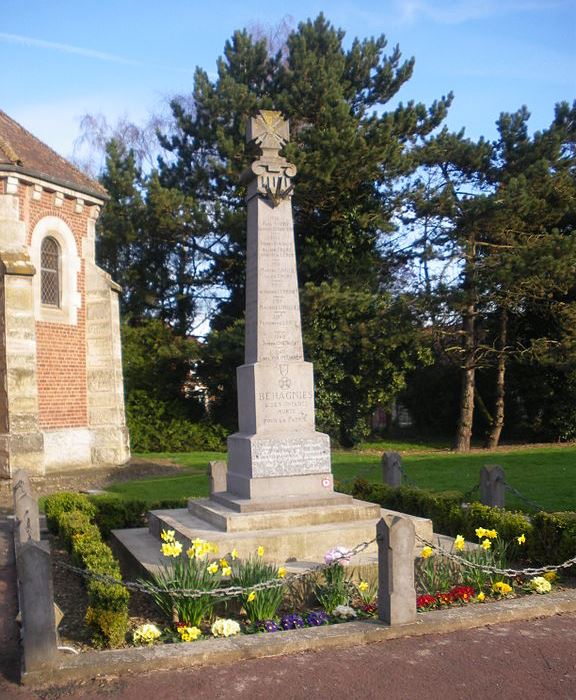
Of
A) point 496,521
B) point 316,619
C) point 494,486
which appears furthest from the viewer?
point 494,486

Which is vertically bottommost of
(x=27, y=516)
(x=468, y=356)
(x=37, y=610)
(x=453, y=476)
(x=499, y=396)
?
(x=453, y=476)

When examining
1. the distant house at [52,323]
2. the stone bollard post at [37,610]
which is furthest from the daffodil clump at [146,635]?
the distant house at [52,323]

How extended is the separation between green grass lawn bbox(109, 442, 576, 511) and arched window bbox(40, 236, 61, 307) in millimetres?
5129

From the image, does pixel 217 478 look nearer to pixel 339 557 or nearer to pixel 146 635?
pixel 339 557

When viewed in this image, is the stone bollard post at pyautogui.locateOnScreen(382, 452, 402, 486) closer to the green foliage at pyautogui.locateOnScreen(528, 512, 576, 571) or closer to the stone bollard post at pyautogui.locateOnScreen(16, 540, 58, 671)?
the green foliage at pyautogui.locateOnScreen(528, 512, 576, 571)

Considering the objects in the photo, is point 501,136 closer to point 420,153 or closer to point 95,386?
point 420,153

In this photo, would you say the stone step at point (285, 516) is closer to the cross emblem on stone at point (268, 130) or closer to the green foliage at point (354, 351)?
the cross emblem on stone at point (268, 130)

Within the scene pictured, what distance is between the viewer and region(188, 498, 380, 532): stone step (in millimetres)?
7438

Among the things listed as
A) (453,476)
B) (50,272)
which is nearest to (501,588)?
(453,476)

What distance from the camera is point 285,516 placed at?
7.56 m

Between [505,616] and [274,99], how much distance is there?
784 inches

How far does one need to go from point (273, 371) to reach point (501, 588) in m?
3.40

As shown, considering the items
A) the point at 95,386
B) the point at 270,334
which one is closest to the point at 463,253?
the point at 95,386

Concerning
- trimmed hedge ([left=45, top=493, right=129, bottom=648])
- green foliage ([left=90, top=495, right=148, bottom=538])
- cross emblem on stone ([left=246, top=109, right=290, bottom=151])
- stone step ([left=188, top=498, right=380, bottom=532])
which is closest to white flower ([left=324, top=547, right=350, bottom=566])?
stone step ([left=188, top=498, right=380, bottom=532])
